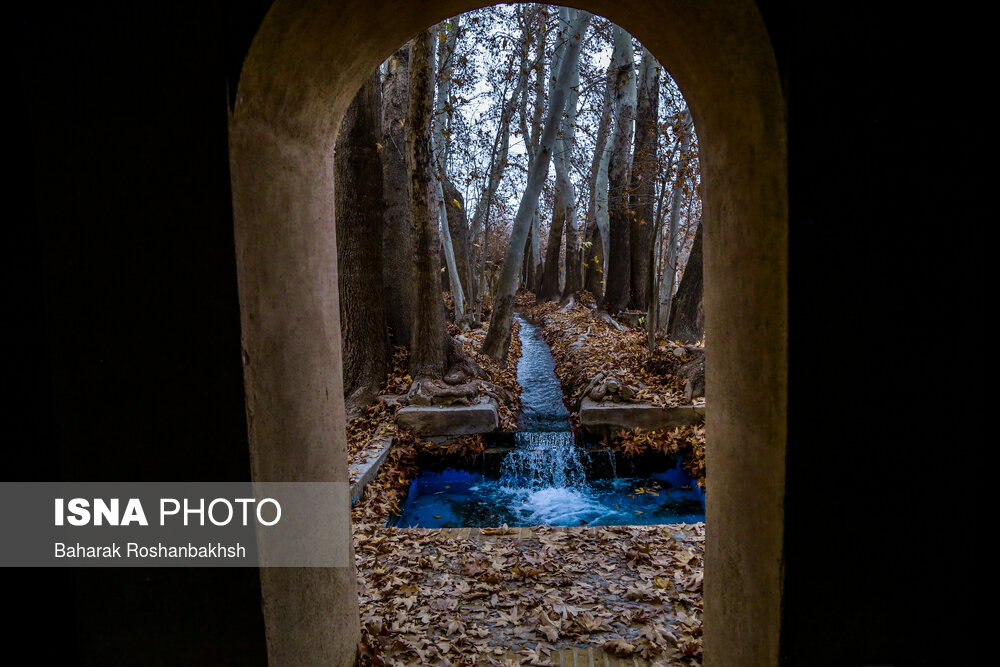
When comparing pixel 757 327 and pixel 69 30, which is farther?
pixel 757 327

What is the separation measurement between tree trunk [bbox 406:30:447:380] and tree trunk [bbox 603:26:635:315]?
577 centimetres

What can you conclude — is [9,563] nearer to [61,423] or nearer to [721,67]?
[61,423]

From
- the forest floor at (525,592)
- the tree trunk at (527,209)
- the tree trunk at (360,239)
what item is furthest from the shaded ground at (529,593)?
the tree trunk at (527,209)

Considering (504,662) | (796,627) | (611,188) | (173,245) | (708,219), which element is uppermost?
(611,188)

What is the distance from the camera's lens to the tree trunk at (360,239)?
9.66 metres

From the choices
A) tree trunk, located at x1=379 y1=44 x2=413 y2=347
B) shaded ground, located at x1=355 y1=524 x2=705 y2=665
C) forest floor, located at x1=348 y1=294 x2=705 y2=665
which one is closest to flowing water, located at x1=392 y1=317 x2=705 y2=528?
forest floor, located at x1=348 y1=294 x2=705 y2=665

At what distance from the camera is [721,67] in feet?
8.38

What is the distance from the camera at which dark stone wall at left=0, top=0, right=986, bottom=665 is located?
2242 millimetres

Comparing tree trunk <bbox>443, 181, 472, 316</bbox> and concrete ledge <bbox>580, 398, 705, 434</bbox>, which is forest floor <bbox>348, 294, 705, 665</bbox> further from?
tree trunk <bbox>443, 181, 472, 316</bbox>

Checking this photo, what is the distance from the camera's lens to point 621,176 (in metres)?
16.3

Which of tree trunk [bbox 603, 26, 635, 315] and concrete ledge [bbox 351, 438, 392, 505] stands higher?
tree trunk [bbox 603, 26, 635, 315]

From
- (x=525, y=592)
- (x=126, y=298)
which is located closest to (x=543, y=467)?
(x=525, y=592)

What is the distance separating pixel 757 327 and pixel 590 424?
21.9ft

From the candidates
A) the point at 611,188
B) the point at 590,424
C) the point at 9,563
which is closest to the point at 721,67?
the point at 9,563
